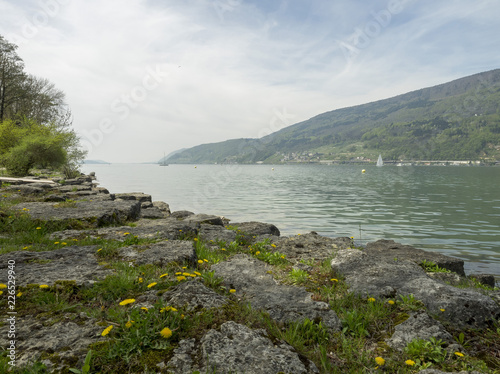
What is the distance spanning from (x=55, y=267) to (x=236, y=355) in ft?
10.4

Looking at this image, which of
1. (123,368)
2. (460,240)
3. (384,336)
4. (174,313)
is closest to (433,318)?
(384,336)

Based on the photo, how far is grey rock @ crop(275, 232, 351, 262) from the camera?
681 centimetres

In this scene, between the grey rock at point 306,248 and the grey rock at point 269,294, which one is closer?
the grey rock at point 269,294

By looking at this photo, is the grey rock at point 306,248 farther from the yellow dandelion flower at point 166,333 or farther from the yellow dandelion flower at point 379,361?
the yellow dandelion flower at point 166,333

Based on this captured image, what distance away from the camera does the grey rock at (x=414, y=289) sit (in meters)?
3.73

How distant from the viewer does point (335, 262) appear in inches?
219

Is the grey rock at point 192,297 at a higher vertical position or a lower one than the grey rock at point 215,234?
higher

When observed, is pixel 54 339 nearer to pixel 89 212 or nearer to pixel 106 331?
pixel 106 331

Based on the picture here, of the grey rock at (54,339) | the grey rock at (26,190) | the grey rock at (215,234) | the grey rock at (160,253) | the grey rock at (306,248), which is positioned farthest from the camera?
the grey rock at (26,190)

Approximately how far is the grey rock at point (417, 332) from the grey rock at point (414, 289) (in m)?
0.55

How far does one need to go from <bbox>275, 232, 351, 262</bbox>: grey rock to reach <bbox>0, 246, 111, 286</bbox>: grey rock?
4219mm

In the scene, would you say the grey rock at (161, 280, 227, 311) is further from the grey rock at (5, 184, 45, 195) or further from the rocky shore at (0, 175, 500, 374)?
the grey rock at (5, 184, 45, 195)

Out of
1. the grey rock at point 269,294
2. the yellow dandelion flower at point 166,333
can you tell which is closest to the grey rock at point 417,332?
the grey rock at point 269,294

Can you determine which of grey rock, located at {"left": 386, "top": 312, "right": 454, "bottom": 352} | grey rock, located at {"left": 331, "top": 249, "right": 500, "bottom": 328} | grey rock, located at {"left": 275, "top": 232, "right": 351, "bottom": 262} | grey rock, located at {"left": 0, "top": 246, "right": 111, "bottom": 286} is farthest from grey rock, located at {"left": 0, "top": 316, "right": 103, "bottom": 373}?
grey rock, located at {"left": 275, "top": 232, "right": 351, "bottom": 262}
